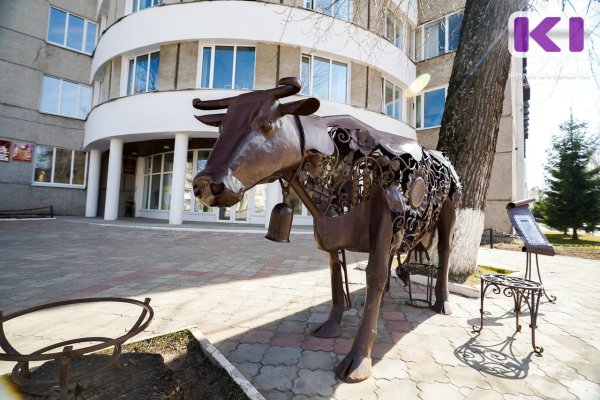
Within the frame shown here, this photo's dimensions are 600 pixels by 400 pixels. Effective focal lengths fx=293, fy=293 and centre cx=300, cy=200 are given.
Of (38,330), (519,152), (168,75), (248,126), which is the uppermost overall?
(168,75)

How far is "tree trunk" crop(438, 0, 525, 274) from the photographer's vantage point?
4781mm

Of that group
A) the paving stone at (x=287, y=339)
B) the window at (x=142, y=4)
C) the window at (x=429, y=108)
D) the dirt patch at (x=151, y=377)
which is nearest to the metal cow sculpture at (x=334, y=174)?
the paving stone at (x=287, y=339)

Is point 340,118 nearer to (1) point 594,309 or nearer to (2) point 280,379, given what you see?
(2) point 280,379

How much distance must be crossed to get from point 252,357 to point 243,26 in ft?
39.8

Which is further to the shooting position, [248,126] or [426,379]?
[426,379]

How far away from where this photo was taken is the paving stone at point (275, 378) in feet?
6.35

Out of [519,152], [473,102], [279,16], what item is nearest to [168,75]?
[279,16]

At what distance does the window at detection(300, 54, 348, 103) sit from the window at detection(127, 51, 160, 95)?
246 inches

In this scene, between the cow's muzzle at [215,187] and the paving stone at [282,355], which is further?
the paving stone at [282,355]

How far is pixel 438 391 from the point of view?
1.93 meters

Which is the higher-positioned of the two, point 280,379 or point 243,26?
point 243,26

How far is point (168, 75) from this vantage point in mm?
11750

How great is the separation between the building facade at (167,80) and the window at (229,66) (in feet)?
0.13

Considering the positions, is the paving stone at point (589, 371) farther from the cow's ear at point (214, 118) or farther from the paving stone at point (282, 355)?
the cow's ear at point (214, 118)
